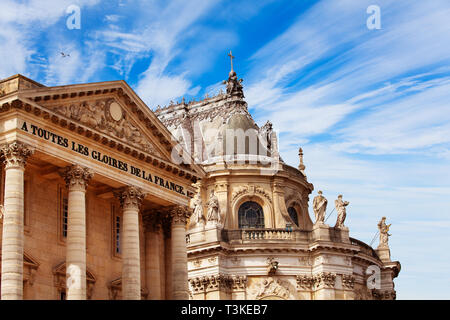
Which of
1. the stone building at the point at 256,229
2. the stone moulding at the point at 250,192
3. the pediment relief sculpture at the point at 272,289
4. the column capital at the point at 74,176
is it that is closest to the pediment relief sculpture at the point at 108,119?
the column capital at the point at 74,176

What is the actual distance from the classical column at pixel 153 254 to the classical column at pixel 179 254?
104 cm

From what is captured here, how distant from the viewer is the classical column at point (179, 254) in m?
43.3

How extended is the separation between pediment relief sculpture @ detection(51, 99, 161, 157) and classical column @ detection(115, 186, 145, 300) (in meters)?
2.66

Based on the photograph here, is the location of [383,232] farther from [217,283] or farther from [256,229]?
[217,283]

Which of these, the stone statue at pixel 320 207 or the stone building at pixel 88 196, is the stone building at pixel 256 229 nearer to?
the stone statue at pixel 320 207

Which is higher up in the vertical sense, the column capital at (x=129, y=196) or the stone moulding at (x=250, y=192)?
the stone moulding at (x=250, y=192)

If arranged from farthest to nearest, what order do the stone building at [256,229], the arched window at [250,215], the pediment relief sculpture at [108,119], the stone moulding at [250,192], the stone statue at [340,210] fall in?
the stone moulding at [250,192] < the arched window at [250,215] < the stone statue at [340,210] < the stone building at [256,229] < the pediment relief sculpture at [108,119]

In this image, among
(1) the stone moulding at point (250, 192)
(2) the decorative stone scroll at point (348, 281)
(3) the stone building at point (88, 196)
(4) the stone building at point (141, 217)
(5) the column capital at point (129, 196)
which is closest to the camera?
(3) the stone building at point (88, 196)

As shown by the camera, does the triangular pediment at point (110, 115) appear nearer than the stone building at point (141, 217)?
No

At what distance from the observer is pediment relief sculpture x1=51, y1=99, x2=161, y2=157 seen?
124ft

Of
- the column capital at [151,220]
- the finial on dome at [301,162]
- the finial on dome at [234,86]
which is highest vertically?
the finial on dome at [234,86]

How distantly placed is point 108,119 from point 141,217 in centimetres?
735

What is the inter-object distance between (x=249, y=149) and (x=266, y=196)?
5.32 meters

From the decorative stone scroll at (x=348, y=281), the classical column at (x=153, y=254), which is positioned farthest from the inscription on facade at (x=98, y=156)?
the decorative stone scroll at (x=348, y=281)
